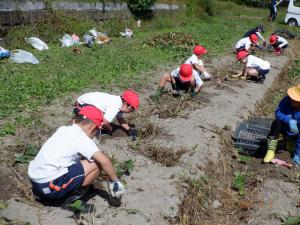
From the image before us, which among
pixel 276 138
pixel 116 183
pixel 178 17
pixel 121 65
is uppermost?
pixel 116 183

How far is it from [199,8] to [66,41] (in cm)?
1123

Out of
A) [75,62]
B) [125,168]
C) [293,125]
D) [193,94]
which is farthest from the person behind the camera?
[75,62]

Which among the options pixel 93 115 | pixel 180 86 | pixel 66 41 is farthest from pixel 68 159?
pixel 66 41

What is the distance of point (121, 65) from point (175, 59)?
6.80ft

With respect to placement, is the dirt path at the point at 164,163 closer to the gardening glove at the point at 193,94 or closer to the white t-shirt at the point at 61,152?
the gardening glove at the point at 193,94

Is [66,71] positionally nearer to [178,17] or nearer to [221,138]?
[221,138]

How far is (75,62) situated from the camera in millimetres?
8703

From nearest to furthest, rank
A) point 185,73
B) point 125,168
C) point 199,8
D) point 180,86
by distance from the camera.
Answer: point 125,168 < point 185,73 < point 180,86 < point 199,8

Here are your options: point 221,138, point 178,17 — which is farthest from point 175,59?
point 178,17

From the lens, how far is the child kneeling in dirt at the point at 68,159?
129 inches

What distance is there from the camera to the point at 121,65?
338 inches

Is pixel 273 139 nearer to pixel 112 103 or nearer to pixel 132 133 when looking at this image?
pixel 132 133

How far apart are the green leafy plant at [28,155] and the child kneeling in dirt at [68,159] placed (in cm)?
84

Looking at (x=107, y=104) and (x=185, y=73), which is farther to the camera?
(x=185, y=73)
